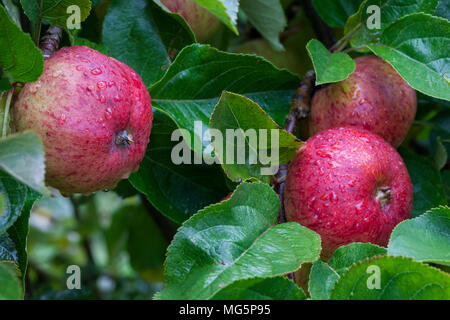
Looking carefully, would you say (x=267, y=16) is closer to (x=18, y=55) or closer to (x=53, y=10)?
(x=53, y=10)

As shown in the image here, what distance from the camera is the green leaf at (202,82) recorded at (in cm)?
95

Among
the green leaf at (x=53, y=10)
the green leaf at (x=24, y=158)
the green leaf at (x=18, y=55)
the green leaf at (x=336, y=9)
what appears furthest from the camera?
the green leaf at (x=336, y=9)

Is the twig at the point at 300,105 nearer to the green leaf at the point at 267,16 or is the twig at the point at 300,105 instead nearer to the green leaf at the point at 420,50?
the green leaf at the point at 420,50

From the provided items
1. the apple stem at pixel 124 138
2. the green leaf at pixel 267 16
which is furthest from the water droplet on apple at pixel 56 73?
the green leaf at pixel 267 16

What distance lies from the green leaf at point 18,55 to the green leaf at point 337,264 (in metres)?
0.46

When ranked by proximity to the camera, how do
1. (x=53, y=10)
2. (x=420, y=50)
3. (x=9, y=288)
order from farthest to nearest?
(x=420, y=50)
(x=53, y=10)
(x=9, y=288)

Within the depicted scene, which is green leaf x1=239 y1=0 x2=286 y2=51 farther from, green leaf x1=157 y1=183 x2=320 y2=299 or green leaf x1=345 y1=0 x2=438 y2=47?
green leaf x1=157 y1=183 x2=320 y2=299

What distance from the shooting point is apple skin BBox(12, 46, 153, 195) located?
0.73m

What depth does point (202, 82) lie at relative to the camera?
0.98 metres

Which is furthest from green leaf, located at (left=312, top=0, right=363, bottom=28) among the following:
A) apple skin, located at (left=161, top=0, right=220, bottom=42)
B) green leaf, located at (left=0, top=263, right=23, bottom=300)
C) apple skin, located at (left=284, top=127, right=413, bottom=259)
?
green leaf, located at (left=0, top=263, right=23, bottom=300)

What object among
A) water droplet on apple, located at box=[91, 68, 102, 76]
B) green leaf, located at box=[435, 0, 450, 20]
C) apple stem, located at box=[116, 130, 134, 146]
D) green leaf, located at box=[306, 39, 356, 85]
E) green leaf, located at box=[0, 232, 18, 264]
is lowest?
green leaf, located at box=[0, 232, 18, 264]

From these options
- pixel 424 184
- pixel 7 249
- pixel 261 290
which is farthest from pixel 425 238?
pixel 7 249

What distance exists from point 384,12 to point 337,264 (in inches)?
19.7

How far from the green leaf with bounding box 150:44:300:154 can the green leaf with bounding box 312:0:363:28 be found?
0.71 ft
